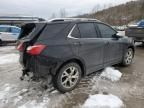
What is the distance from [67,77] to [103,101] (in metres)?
1.03

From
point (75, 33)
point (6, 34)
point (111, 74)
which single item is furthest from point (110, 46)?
point (6, 34)

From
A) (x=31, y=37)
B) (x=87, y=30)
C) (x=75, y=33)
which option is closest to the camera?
(x=31, y=37)

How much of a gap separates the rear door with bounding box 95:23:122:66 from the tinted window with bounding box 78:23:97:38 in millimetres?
298

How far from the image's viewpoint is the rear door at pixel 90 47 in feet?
17.0

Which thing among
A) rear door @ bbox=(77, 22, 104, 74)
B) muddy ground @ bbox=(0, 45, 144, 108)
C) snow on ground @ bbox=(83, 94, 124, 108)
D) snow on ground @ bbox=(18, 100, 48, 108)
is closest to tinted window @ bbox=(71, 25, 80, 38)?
rear door @ bbox=(77, 22, 104, 74)

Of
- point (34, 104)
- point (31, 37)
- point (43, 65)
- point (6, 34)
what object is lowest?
point (34, 104)

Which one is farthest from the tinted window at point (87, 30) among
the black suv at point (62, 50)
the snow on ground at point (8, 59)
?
the snow on ground at point (8, 59)

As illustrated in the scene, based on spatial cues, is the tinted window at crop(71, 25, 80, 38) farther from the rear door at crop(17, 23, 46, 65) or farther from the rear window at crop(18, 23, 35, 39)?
the rear window at crop(18, 23, 35, 39)

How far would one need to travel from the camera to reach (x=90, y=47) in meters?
5.36

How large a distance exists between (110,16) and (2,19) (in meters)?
39.2

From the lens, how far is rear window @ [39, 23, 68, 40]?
15.2 ft

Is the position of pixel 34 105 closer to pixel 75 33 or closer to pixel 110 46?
pixel 75 33

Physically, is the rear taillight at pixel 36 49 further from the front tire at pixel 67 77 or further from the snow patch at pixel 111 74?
the snow patch at pixel 111 74

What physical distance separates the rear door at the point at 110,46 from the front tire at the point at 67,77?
1.29 m
